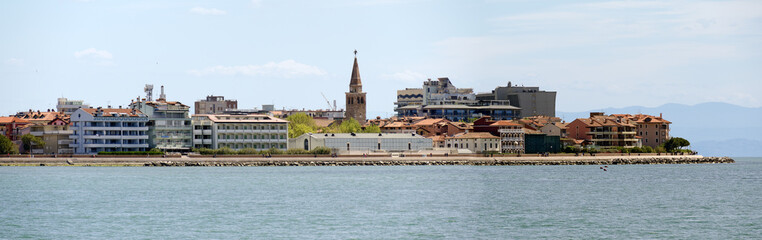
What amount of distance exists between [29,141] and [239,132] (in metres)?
20.2

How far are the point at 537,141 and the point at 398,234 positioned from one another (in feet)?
275

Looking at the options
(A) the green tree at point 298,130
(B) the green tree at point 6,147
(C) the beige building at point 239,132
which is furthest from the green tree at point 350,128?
(B) the green tree at point 6,147

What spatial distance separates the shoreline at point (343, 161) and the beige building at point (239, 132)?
284 inches

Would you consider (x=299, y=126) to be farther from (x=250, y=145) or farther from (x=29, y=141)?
(x=29, y=141)

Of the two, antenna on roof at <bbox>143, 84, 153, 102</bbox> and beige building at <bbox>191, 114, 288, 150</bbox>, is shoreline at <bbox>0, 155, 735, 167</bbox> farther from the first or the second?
antenna on roof at <bbox>143, 84, 153, 102</bbox>

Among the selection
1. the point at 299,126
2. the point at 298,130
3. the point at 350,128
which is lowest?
the point at 298,130

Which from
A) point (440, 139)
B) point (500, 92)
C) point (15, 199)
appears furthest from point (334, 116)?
point (15, 199)

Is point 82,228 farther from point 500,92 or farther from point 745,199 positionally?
point 500,92

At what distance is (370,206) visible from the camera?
55.8m

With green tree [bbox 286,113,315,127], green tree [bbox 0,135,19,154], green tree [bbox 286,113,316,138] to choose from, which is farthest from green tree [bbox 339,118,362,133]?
green tree [bbox 0,135,19,154]

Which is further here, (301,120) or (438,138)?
(301,120)

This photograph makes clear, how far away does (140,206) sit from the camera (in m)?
55.9

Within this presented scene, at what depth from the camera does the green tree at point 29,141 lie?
10900 cm

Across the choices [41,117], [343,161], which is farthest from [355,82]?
[343,161]
